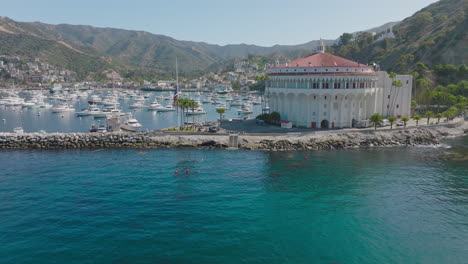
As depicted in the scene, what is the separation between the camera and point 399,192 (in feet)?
134

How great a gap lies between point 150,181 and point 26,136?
35.0 metres

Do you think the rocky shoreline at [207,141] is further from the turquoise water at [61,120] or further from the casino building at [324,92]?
the turquoise water at [61,120]

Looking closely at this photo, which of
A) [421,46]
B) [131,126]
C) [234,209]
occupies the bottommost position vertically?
[234,209]

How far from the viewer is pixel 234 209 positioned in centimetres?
3603

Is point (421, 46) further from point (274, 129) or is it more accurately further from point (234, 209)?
point (234, 209)

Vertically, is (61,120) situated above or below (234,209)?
above

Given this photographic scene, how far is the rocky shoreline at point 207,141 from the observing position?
61750 mm

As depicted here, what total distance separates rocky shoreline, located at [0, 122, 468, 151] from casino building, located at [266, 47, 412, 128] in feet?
18.9

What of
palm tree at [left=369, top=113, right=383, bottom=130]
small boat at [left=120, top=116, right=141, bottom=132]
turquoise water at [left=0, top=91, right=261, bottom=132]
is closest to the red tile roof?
palm tree at [left=369, top=113, right=383, bottom=130]

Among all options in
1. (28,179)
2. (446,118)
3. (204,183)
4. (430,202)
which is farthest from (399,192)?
(446,118)

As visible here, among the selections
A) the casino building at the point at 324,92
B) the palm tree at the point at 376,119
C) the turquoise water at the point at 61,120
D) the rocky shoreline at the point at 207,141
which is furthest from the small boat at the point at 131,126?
the palm tree at the point at 376,119

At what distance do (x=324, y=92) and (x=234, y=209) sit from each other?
38.3 meters

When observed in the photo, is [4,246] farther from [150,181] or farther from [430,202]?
[430,202]

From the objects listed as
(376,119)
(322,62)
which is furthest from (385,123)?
(322,62)
